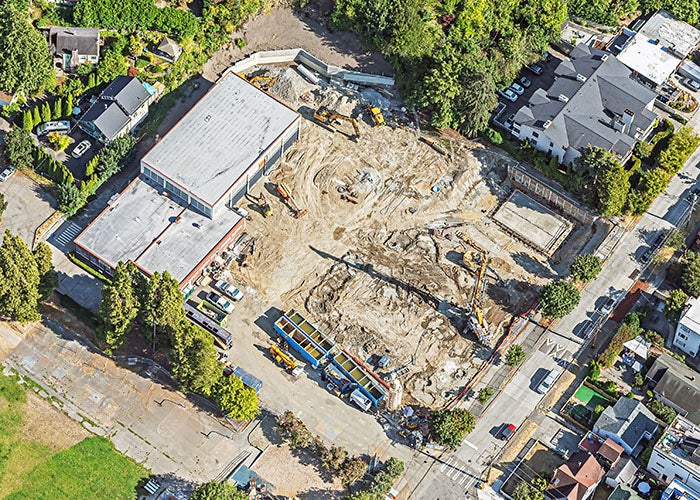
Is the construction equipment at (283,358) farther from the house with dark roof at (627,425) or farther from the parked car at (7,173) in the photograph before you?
the parked car at (7,173)

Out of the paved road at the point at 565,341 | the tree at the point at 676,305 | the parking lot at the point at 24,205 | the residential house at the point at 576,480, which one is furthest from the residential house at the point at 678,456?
the parking lot at the point at 24,205

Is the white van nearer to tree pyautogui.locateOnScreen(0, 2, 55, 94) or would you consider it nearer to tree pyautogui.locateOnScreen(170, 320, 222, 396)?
tree pyautogui.locateOnScreen(170, 320, 222, 396)

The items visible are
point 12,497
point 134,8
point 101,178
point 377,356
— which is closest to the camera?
point 12,497

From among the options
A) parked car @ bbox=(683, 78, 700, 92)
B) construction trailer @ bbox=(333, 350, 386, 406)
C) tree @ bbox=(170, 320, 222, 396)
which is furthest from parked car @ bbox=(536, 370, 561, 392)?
parked car @ bbox=(683, 78, 700, 92)

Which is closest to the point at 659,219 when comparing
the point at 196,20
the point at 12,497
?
the point at 196,20

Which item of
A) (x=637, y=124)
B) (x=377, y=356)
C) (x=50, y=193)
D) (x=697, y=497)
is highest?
(x=637, y=124)

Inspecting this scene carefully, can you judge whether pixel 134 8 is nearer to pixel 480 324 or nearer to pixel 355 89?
pixel 355 89
